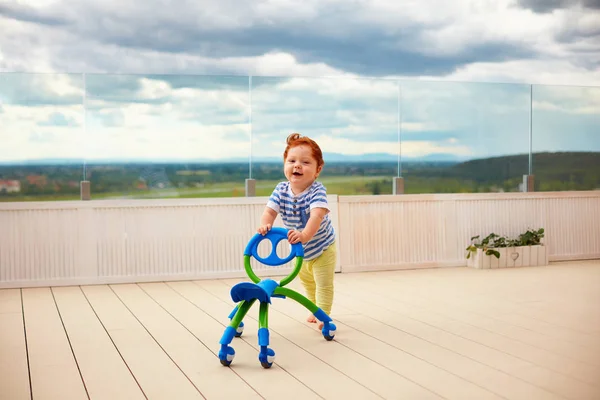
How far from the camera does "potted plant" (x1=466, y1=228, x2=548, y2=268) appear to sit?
5.29 meters

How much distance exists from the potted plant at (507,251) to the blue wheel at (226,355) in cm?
295

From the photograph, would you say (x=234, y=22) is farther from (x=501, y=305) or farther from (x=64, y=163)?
(x=501, y=305)

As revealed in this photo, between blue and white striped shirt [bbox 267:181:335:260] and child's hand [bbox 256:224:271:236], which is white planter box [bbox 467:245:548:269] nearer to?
blue and white striped shirt [bbox 267:181:335:260]

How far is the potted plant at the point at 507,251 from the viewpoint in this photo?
5.29m

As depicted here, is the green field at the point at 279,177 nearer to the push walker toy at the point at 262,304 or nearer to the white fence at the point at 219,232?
the white fence at the point at 219,232

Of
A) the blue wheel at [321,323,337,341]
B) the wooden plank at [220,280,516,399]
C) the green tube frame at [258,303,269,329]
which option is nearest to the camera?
the wooden plank at [220,280,516,399]

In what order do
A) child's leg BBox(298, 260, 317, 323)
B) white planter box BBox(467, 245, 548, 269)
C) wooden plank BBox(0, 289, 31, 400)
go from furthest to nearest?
white planter box BBox(467, 245, 548, 269) → child's leg BBox(298, 260, 317, 323) → wooden plank BBox(0, 289, 31, 400)

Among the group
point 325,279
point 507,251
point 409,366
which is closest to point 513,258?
point 507,251

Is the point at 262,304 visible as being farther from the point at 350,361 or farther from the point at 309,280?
the point at 309,280

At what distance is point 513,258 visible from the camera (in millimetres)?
5363

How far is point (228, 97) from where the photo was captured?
5145mm

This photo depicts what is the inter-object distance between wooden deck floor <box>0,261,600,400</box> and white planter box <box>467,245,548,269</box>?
0.58m

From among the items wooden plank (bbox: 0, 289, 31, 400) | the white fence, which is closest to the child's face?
wooden plank (bbox: 0, 289, 31, 400)

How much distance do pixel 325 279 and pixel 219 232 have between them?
68.2 inches
